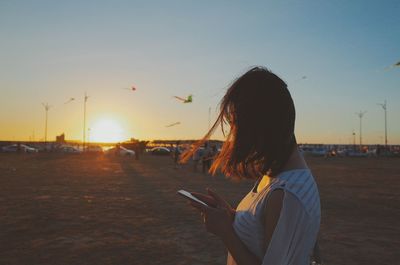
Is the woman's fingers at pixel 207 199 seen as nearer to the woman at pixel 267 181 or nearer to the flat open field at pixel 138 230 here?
the woman at pixel 267 181

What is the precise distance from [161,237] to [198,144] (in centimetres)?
542

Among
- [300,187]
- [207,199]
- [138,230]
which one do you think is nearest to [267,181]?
[300,187]

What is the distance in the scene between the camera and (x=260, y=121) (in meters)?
1.68

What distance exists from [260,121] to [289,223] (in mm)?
443

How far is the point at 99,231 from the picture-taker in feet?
24.9

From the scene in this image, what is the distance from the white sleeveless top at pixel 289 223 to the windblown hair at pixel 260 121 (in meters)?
0.11

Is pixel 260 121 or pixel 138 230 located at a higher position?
Answer: pixel 260 121

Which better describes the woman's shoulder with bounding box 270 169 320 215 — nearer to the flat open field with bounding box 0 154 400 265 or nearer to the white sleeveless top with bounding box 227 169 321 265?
the white sleeveless top with bounding box 227 169 321 265

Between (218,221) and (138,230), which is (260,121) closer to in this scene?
(218,221)

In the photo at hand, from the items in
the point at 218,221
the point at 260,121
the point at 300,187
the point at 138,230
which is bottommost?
the point at 138,230

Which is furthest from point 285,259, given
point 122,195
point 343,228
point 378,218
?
point 122,195

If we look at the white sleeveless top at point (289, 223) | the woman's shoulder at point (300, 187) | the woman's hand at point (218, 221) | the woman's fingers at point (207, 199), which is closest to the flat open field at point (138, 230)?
the woman's fingers at point (207, 199)

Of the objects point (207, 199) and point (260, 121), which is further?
point (207, 199)

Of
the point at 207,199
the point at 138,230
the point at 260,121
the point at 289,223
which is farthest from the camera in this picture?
the point at 138,230
